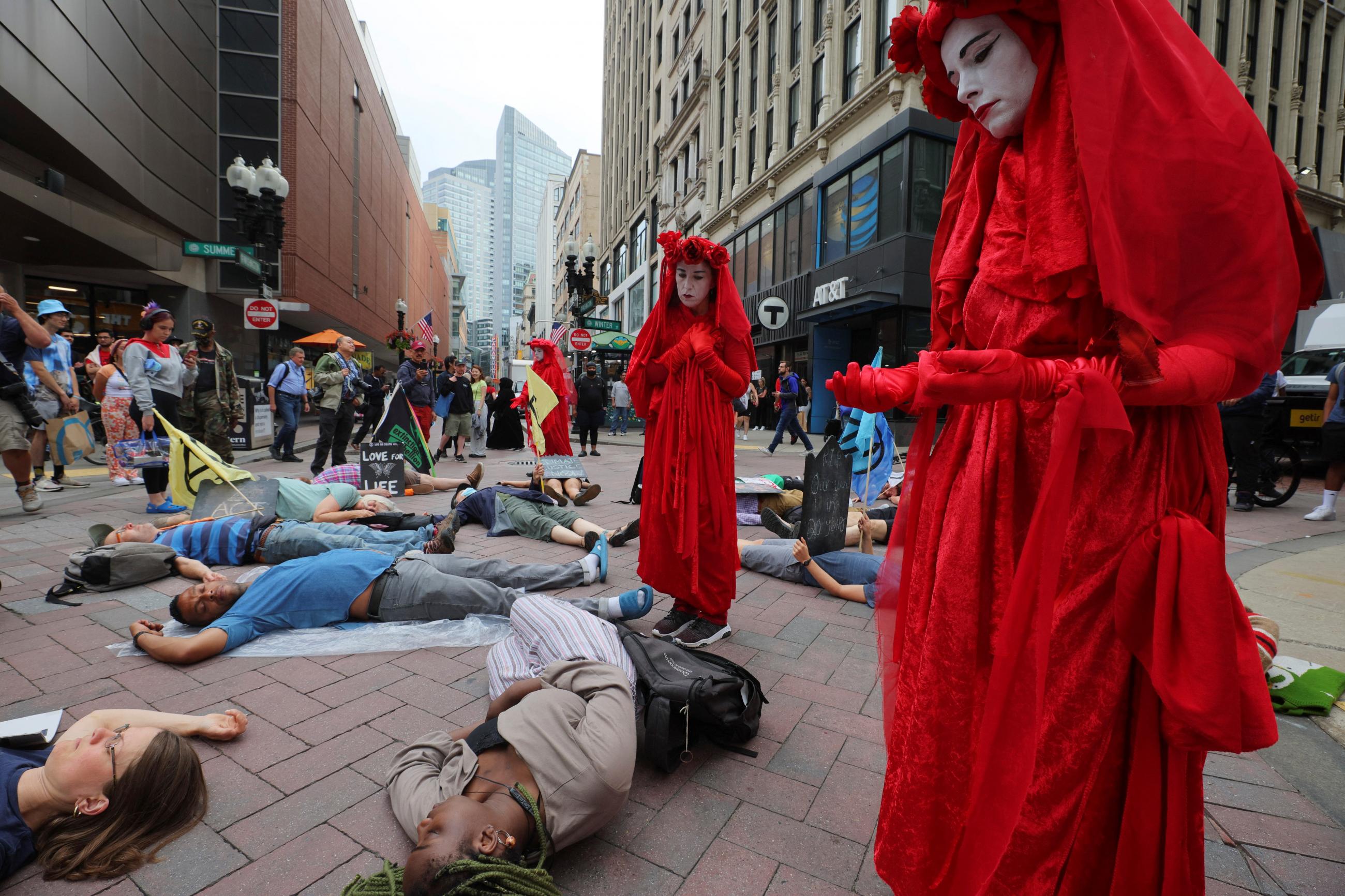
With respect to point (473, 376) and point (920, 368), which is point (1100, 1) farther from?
point (473, 376)

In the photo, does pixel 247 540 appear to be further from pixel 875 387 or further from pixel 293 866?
pixel 875 387

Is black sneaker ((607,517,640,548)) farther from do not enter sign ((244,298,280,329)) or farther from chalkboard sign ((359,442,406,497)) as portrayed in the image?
do not enter sign ((244,298,280,329))

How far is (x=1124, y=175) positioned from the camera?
42.0 inches

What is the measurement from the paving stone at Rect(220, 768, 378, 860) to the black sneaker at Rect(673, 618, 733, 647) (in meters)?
1.56

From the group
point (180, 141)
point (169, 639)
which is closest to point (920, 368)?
point (169, 639)

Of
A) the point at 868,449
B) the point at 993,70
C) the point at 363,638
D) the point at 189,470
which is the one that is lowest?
the point at 363,638

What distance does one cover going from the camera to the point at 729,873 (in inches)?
72.2

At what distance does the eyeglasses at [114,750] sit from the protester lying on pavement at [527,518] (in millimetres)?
3210

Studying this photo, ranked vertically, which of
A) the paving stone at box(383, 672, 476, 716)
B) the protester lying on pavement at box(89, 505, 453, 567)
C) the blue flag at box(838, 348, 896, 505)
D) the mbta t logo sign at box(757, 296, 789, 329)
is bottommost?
the paving stone at box(383, 672, 476, 716)

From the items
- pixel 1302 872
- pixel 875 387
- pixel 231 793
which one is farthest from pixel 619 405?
pixel 875 387

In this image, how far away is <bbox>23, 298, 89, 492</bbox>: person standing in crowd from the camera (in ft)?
22.2

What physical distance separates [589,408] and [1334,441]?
36.5 ft

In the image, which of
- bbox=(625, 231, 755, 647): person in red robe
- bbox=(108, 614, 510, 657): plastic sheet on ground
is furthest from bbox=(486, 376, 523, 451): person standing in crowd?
bbox=(625, 231, 755, 647): person in red robe

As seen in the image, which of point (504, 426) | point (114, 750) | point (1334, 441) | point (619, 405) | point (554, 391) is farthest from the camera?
point (619, 405)
